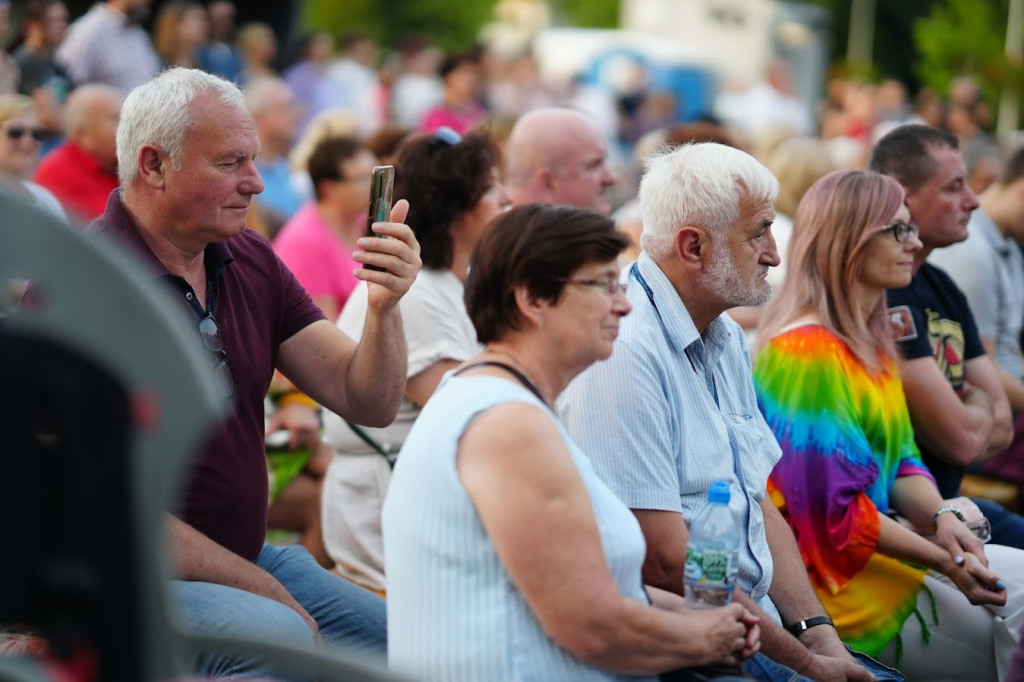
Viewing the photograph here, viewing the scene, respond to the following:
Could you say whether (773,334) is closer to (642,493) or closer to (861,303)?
(861,303)

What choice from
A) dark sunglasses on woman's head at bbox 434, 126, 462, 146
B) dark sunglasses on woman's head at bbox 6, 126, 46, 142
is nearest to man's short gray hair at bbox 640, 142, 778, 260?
dark sunglasses on woman's head at bbox 434, 126, 462, 146

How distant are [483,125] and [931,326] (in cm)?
193

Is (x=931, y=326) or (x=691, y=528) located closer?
(x=691, y=528)

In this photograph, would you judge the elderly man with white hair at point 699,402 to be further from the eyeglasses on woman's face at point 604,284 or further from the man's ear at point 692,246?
the eyeglasses on woman's face at point 604,284

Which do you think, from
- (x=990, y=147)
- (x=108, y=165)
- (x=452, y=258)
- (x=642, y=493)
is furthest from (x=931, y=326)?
(x=990, y=147)

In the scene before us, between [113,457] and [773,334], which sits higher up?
[113,457]

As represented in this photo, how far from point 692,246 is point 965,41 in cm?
2441

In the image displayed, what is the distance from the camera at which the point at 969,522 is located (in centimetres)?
408

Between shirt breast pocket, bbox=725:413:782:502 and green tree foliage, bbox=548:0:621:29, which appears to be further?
green tree foliage, bbox=548:0:621:29

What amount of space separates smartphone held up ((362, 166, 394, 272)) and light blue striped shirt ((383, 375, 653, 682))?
790mm

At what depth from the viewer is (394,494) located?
251 centimetres

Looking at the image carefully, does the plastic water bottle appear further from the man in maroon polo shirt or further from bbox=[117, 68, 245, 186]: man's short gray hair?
bbox=[117, 68, 245, 186]: man's short gray hair

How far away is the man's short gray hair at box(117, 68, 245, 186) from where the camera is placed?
10.3 ft

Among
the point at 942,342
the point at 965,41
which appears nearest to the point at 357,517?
the point at 942,342
